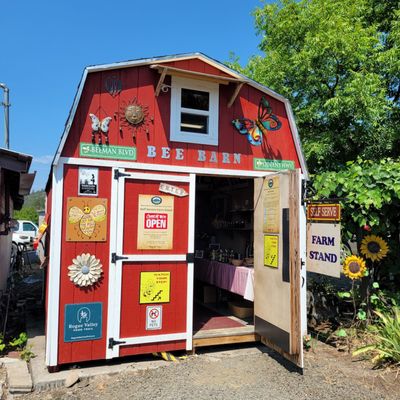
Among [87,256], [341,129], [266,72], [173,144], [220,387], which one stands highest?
[266,72]

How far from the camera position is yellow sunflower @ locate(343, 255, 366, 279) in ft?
17.7

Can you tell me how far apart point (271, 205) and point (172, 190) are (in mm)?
1311

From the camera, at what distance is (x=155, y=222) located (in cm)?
488

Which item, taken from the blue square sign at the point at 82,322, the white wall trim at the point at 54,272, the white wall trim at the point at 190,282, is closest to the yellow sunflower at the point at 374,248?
the white wall trim at the point at 190,282

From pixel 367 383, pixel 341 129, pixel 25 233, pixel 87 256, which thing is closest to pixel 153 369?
pixel 87 256

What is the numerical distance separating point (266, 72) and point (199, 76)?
762 cm

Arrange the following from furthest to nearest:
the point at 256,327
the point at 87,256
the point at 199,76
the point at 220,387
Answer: the point at 256,327, the point at 199,76, the point at 87,256, the point at 220,387

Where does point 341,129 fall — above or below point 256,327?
above

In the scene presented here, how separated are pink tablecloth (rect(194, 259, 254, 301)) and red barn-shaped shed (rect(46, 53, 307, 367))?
1.12 ft

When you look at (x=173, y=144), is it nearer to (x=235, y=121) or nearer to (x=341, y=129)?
(x=235, y=121)

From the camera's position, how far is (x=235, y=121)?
5.32 meters

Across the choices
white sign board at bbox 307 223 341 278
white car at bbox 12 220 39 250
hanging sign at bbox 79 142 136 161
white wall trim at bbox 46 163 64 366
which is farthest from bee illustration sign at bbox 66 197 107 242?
white car at bbox 12 220 39 250

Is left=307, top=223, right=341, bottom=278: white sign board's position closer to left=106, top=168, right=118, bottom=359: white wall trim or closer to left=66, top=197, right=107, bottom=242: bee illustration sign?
left=106, top=168, right=118, bottom=359: white wall trim

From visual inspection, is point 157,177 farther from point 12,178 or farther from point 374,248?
point 12,178
